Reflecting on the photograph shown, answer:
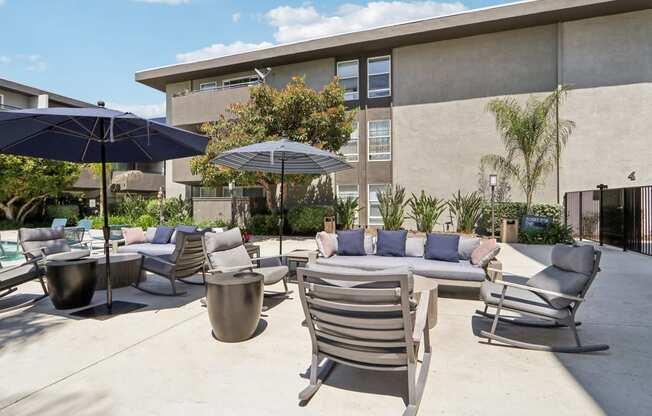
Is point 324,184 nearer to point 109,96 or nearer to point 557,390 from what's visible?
point 109,96

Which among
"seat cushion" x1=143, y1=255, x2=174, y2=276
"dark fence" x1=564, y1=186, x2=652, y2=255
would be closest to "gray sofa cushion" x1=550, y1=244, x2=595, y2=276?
"seat cushion" x1=143, y1=255, x2=174, y2=276

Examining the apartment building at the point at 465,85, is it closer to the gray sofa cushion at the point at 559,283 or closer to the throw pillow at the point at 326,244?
the throw pillow at the point at 326,244

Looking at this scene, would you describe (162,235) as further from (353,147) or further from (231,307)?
(353,147)

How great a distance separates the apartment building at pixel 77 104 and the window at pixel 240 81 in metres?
9.91

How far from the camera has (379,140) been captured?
16.6 m

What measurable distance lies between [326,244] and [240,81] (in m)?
15.1

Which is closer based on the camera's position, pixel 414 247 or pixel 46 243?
pixel 414 247

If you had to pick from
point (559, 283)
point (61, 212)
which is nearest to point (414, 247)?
point (559, 283)

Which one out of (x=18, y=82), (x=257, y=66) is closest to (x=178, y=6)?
(x=257, y=66)

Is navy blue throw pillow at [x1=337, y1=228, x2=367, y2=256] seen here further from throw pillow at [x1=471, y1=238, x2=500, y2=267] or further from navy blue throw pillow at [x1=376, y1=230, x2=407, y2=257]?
throw pillow at [x1=471, y1=238, x2=500, y2=267]

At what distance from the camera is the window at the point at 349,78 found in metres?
17.1

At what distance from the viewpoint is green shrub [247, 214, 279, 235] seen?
16.1m

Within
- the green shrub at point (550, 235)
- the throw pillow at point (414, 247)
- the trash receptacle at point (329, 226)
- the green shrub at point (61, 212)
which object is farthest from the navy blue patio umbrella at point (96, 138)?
the green shrub at point (61, 212)

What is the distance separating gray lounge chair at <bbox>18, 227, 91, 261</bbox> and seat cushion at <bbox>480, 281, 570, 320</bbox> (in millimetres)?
6852
